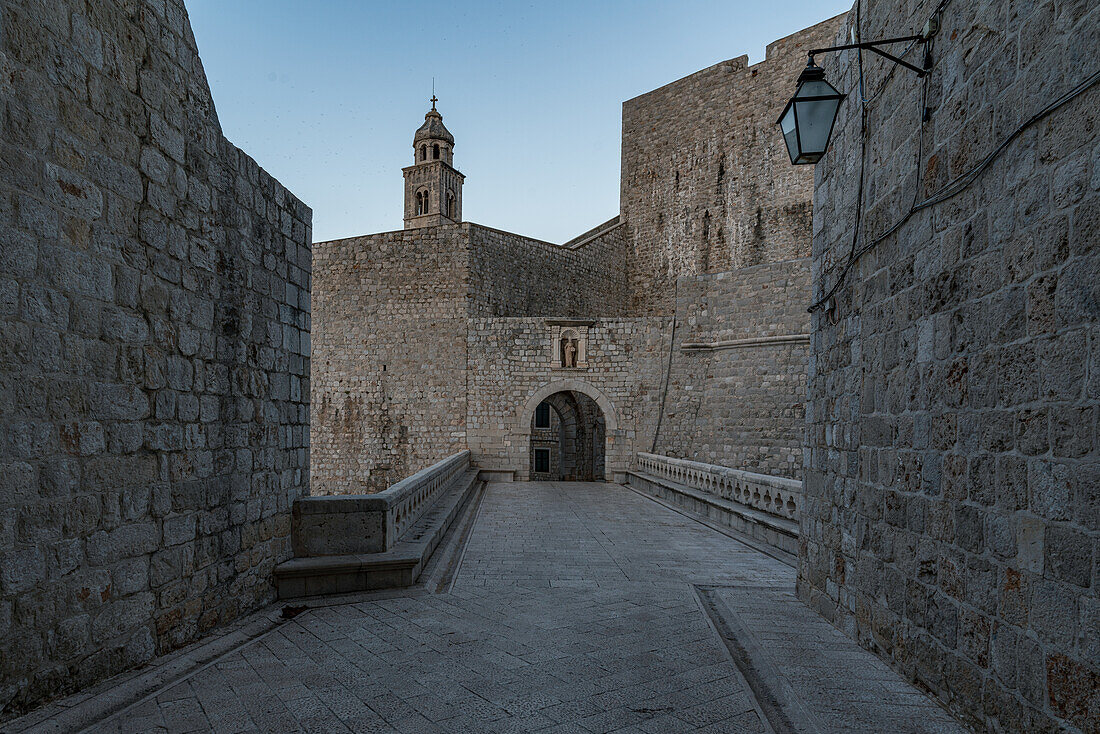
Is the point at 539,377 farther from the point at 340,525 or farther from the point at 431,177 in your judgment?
the point at 431,177

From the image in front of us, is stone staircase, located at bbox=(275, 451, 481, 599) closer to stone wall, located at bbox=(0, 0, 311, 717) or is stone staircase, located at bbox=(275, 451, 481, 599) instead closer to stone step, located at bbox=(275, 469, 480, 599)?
stone step, located at bbox=(275, 469, 480, 599)

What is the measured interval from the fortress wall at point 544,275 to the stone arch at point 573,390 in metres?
3.19

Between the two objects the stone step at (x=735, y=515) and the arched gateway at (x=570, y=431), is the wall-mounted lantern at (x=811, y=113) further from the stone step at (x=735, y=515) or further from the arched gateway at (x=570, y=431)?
the arched gateway at (x=570, y=431)

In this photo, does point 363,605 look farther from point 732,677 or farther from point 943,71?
point 943,71

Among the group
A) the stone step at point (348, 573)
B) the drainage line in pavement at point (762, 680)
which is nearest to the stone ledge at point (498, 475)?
the stone step at point (348, 573)

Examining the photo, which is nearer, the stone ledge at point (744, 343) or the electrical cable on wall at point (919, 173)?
the electrical cable on wall at point (919, 173)

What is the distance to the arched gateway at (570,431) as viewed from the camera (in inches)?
630

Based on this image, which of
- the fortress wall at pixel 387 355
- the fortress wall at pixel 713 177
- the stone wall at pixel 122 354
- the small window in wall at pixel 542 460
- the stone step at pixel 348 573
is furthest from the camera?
the small window in wall at pixel 542 460

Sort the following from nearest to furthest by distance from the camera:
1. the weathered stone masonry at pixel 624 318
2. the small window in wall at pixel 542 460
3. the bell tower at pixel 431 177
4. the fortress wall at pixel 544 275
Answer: the weathered stone masonry at pixel 624 318
the fortress wall at pixel 544 275
the small window in wall at pixel 542 460
the bell tower at pixel 431 177

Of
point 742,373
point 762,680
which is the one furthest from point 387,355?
point 762,680

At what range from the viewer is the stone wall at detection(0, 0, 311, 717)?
273cm

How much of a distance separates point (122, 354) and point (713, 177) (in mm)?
21639

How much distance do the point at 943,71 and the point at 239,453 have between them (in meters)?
4.86

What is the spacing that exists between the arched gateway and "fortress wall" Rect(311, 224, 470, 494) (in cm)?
261
